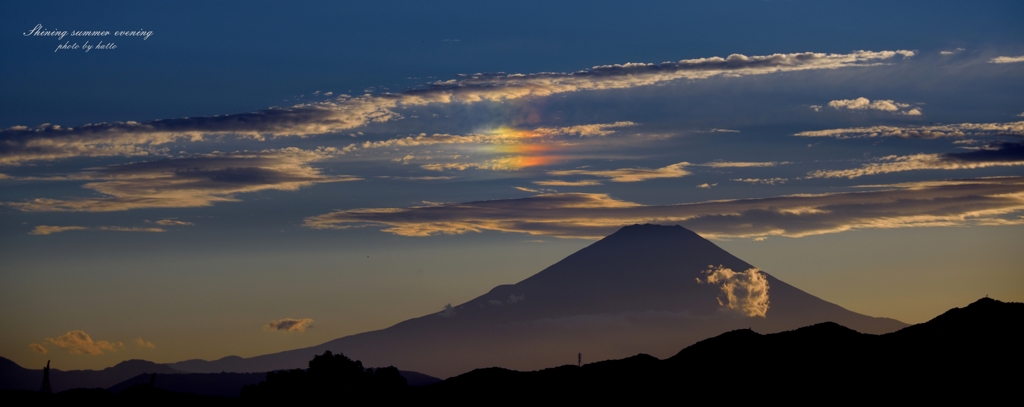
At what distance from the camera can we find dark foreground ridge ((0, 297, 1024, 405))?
70.8 m

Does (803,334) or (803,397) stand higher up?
(803,334)

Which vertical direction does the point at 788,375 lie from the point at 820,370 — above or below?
below

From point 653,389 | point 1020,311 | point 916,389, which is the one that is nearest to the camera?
point 916,389

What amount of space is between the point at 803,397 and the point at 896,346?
8.60 metres

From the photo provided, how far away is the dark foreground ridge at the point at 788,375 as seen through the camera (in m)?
70.8

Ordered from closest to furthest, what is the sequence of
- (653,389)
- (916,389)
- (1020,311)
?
(916,389) < (1020,311) < (653,389)

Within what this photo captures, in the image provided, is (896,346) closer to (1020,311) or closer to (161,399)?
(1020,311)

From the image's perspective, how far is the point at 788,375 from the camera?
78250mm

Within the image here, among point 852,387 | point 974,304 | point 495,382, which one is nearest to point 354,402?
point 495,382

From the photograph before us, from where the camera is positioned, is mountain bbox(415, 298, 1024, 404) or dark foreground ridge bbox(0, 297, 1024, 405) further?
dark foreground ridge bbox(0, 297, 1024, 405)

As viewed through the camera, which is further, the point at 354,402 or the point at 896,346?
the point at 354,402

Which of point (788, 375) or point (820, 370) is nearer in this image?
point (820, 370)

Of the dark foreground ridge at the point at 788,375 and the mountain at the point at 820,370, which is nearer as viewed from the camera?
A: the mountain at the point at 820,370

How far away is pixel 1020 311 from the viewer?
7631 cm
